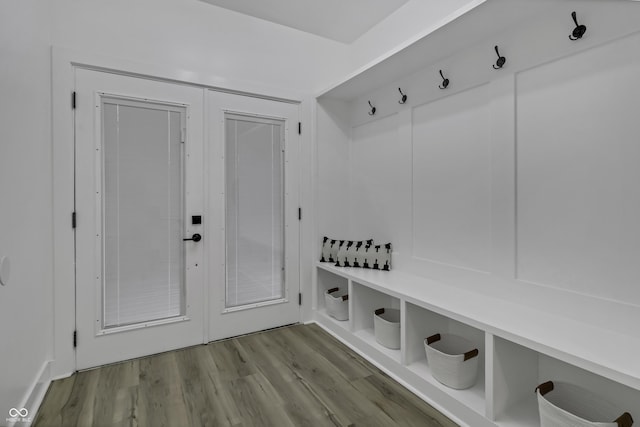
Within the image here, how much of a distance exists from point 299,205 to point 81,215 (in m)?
1.66

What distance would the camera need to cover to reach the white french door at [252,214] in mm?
2648

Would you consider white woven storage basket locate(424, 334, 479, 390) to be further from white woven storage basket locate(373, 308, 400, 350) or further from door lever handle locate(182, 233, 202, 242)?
door lever handle locate(182, 233, 202, 242)

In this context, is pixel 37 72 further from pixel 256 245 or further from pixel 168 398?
pixel 168 398

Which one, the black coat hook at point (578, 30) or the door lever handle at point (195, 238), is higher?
the black coat hook at point (578, 30)

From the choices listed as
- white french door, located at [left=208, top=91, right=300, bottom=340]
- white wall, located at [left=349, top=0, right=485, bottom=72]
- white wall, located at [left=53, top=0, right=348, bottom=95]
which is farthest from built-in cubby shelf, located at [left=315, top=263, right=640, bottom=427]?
white wall, located at [left=53, top=0, right=348, bottom=95]

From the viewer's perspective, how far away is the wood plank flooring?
5.64 feet

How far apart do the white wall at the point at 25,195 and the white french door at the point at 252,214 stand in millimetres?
1029

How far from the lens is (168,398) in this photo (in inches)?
74.6

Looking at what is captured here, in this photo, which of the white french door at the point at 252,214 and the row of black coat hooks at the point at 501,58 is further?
the white french door at the point at 252,214

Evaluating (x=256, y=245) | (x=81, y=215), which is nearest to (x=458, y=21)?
(x=256, y=245)

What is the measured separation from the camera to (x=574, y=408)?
151cm

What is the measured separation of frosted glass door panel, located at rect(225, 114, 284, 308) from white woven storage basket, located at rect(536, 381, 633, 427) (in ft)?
6.71

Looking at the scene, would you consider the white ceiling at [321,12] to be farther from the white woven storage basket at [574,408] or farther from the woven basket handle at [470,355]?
the white woven storage basket at [574,408]

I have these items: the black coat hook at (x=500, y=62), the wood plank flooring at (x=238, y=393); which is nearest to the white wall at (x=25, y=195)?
the wood plank flooring at (x=238, y=393)
